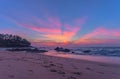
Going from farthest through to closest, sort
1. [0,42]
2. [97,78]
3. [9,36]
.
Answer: [9,36] → [0,42] → [97,78]

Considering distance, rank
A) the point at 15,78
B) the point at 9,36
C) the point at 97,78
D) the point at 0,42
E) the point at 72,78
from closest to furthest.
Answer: the point at 15,78, the point at 72,78, the point at 97,78, the point at 0,42, the point at 9,36

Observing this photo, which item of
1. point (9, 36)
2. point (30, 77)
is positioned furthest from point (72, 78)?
point (9, 36)

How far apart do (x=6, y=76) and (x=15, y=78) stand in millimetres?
406

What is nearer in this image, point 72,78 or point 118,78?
point 72,78

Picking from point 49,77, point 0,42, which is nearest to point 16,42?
point 0,42

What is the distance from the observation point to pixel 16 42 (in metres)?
82.6

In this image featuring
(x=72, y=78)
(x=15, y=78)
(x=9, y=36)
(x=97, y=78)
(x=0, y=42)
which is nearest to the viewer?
(x=15, y=78)

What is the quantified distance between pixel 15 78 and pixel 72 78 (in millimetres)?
2112

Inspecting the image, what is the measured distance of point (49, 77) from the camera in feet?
22.1

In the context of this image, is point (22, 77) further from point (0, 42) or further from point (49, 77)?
point (0, 42)

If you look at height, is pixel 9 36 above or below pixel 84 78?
above

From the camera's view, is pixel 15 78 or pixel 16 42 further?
pixel 16 42

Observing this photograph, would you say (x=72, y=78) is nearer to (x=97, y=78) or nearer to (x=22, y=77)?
(x=97, y=78)

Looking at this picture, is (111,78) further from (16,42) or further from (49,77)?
(16,42)
